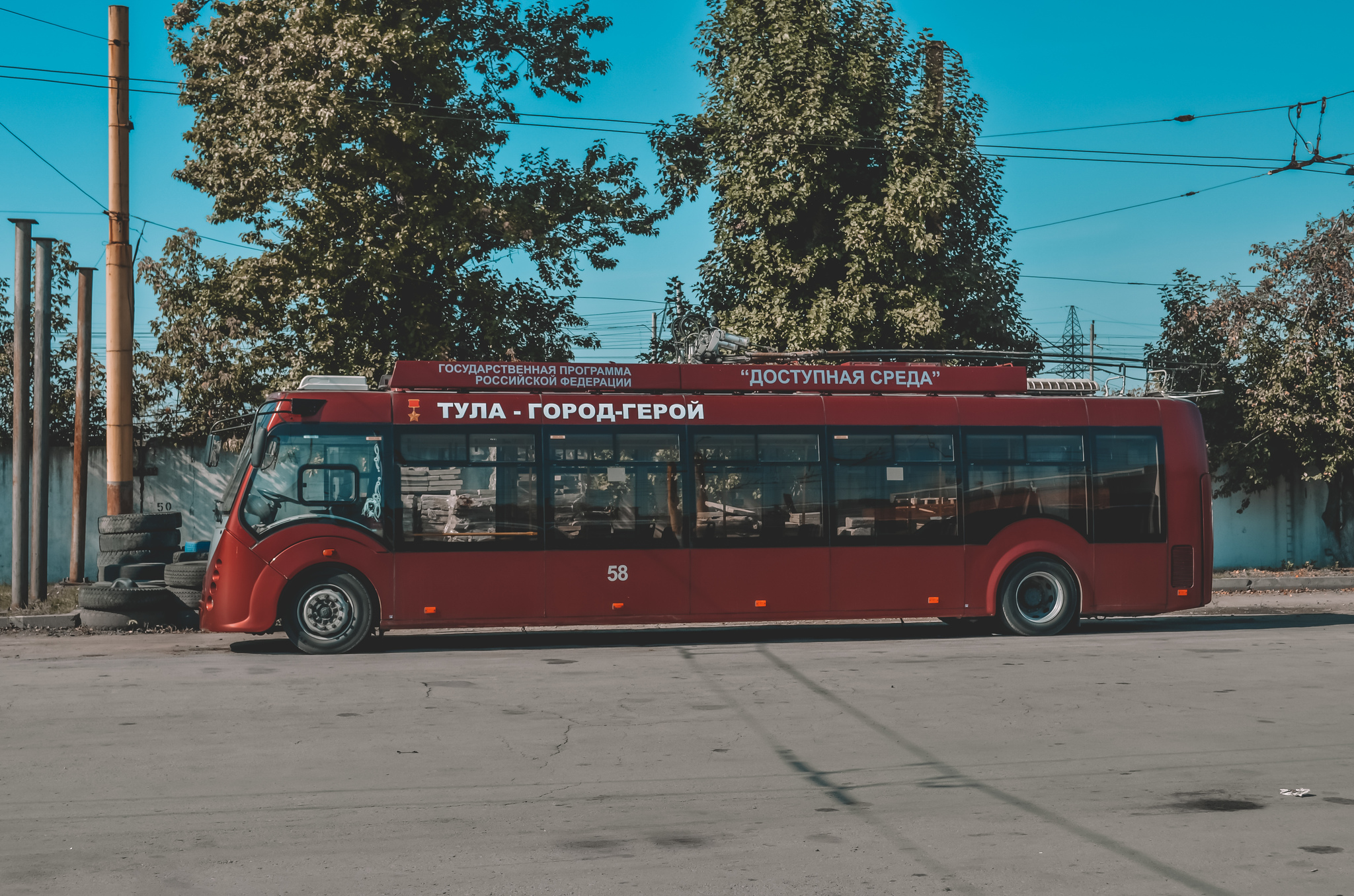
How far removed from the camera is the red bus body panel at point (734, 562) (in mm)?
12875

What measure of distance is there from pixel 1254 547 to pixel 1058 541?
14.5 meters

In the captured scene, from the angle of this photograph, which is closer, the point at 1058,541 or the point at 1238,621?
the point at 1058,541

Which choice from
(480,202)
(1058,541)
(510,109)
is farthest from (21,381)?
(1058,541)

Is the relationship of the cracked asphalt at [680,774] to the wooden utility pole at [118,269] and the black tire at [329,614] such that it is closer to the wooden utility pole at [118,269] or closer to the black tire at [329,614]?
the black tire at [329,614]

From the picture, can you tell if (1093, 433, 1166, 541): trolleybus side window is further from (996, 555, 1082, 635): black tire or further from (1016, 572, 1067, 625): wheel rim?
(1016, 572, 1067, 625): wheel rim

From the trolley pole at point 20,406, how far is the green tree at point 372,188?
7.71 feet

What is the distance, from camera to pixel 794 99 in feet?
67.3

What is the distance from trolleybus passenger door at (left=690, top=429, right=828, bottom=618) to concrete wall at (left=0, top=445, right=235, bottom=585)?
12484 millimetres

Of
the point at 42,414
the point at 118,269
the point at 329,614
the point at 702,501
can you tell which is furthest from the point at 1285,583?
the point at 42,414

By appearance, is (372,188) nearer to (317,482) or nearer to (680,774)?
(317,482)

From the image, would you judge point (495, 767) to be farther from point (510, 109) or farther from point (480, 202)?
point (510, 109)

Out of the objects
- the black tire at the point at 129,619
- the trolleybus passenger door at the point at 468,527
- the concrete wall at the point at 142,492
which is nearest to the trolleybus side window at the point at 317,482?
the trolleybus passenger door at the point at 468,527

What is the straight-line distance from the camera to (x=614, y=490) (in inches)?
535

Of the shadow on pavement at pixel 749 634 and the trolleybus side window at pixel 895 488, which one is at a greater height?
the trolleybus side window at pixel 895 488
